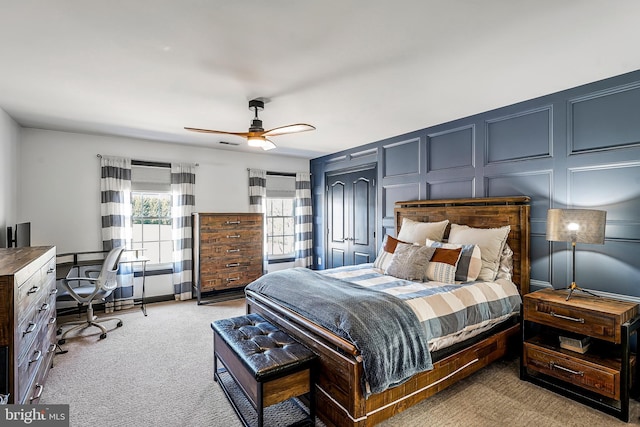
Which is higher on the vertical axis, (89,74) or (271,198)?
(89,74)

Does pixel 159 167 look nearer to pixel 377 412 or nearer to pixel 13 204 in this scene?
pixel 13 204

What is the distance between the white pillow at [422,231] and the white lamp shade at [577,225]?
3.67ft

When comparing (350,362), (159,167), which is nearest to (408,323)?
(350,362)

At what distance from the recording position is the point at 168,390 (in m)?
2.57

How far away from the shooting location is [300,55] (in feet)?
7.54

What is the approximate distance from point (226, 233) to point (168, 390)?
2.83 metres

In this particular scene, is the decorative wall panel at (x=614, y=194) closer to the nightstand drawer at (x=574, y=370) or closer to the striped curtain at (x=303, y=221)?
the nightstand drawer at (x=574, y=370)

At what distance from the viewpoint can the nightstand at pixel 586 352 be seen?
2193 millimetres

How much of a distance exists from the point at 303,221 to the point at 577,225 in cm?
462

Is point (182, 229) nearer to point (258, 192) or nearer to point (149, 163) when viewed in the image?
point (149, 163)

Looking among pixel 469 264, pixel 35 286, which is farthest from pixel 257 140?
pixel 469 264

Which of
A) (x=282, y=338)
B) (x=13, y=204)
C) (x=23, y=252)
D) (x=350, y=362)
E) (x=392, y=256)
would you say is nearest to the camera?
(x=350, y=362)

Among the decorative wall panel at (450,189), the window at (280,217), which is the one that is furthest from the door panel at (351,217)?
the decorative wall panel at (450,189)

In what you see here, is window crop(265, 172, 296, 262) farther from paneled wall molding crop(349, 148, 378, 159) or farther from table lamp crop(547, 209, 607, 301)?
table lamp crop(547, 209, 607, 301)
